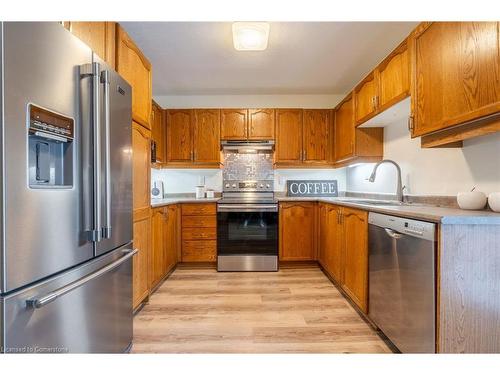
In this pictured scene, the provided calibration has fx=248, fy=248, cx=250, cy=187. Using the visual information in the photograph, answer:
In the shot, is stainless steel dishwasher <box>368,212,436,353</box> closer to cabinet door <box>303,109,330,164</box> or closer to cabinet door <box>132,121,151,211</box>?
cabinet door <box>132,121,151,211</box>

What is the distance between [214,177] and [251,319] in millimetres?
2232

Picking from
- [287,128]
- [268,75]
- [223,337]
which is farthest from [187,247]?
[268,75]

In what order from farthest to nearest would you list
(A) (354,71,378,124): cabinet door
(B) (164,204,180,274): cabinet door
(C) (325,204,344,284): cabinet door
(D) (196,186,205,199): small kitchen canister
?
(D) (196,186,205,199): small kitchen canister → (B) (164,204,180,274): cabinet door → (C) (325,204,344,284): cabinet door → (A) (354,71,378,124): cabinet door

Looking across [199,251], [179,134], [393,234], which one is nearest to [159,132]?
[179,134]

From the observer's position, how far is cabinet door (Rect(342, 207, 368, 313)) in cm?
184

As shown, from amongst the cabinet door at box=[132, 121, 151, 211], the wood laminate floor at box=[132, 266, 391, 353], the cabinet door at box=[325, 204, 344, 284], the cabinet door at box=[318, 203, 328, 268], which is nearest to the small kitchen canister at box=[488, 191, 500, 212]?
the wood laminate floor at box=[132, 266, 391, 353]

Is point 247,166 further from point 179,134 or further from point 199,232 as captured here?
point 199,232

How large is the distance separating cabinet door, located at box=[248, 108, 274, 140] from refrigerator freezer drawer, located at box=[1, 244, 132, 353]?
2451 millimetres

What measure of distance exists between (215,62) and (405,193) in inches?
91.8

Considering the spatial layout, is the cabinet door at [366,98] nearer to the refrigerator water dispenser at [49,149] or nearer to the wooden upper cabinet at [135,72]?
the wooden upper cabinet at [135,72]

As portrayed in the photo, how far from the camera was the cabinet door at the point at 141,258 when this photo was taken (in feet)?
6.16

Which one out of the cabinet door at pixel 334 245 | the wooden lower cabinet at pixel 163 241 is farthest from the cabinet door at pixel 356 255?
the wooden lower cabinet at pixel 163 241

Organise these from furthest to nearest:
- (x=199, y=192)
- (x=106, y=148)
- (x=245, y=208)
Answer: (x=199, y=192)
(x=245, y=208)
(x=106, y=148)

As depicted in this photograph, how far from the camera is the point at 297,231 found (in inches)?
125
